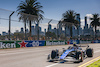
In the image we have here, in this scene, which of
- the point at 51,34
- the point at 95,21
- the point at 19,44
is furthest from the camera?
the point at 95,21

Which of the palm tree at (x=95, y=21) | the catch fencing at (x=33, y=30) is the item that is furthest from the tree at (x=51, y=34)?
the palm tree at (x=95, y=21)

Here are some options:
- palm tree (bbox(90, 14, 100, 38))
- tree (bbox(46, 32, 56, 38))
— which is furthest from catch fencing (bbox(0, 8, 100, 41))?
palm tree (bbox(90, 14, 100, 38))

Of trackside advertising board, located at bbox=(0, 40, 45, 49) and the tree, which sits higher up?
the tree

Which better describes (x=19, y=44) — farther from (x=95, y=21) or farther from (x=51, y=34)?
(x=95, y=21)

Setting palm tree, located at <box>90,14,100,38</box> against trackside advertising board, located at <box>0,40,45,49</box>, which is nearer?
trackside advertising board, located at <box>0,40,45,49</box>

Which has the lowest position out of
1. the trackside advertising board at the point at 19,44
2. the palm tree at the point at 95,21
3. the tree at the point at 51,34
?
the trackside advertising board at the point at 19,44

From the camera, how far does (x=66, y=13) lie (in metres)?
53.3

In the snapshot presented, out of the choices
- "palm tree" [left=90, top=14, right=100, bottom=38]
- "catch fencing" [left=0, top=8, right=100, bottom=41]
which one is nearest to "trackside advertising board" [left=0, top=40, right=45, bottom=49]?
"catch fencing" [left=0, top=8, right=100, bottom=41]

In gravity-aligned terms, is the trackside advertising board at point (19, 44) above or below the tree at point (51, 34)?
below

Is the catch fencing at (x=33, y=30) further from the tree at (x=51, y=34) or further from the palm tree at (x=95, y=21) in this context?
the palm tree at (x=95, y=21)

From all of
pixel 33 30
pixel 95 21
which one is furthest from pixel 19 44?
pixel 95 21

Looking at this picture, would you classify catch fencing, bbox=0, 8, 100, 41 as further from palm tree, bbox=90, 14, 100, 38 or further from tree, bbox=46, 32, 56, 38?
palm tree, bbox=90, 14, 100, 38

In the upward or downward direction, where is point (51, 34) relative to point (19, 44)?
upward

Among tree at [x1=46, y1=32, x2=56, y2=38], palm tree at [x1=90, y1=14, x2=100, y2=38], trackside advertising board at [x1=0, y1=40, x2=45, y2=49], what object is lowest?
trackside advertising board at [x1=0, y1=40, x2=45, y2=49]
